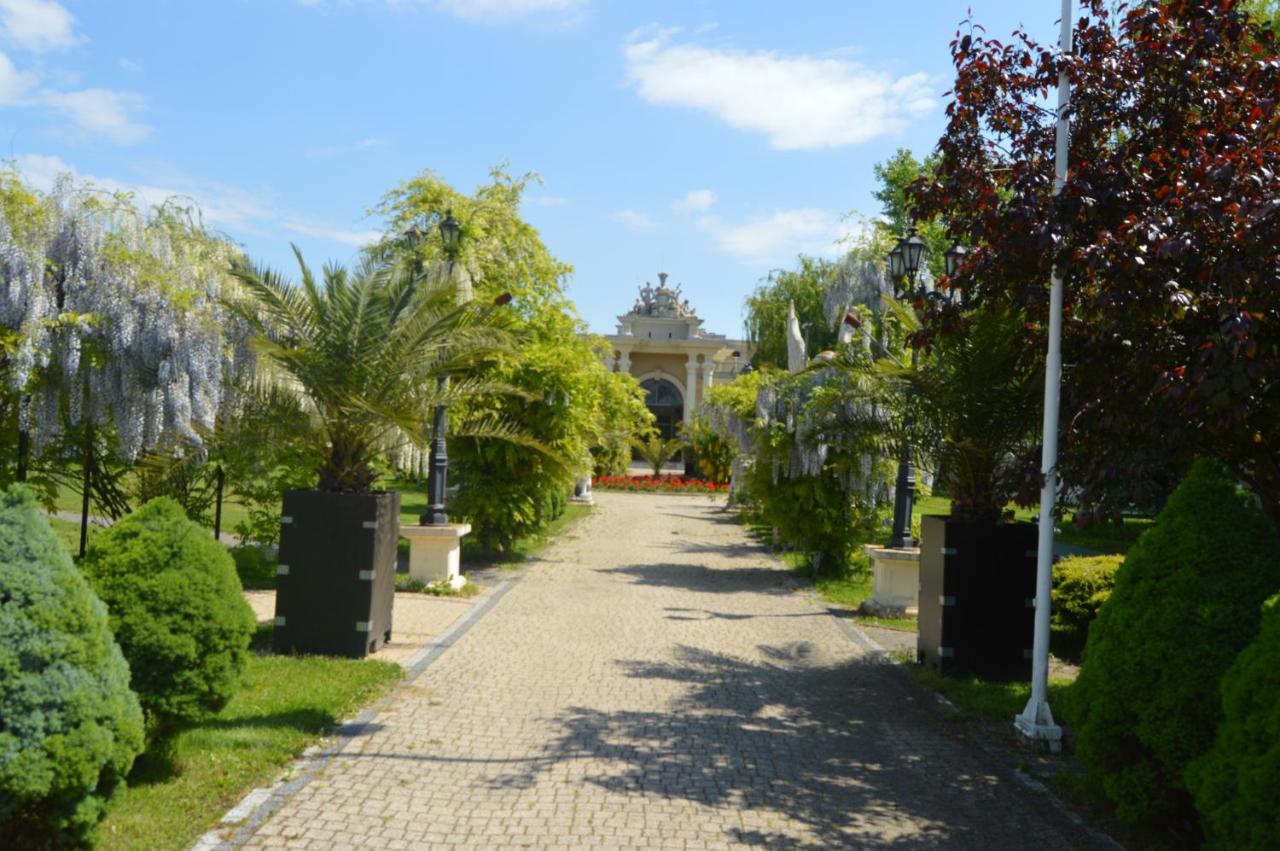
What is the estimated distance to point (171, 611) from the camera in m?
4.86

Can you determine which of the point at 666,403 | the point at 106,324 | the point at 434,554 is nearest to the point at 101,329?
the point at 106,324

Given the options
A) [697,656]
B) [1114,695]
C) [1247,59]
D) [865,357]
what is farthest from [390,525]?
[1247,59]

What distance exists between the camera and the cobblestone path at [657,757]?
4828mm

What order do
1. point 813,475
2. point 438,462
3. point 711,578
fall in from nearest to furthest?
point 438,462 → point 813,475 → point 711,578

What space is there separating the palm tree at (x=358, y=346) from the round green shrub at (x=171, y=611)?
3.42 meters

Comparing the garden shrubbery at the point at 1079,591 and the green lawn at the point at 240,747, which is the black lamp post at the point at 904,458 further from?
the green lawn at the point at 240,747

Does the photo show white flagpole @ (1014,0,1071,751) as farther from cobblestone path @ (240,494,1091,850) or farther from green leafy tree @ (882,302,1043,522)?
green leafy tree @ (882,302,1043,522)

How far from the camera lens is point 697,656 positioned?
915 centimetres

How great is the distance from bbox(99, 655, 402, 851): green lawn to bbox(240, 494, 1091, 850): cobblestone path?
28 centimetres

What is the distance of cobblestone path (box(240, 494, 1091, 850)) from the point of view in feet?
15.8

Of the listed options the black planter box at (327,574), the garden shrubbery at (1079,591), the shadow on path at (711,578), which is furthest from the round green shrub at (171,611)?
the shadow on path at (711,578)

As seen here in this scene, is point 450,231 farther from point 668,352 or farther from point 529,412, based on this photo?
point 668,352

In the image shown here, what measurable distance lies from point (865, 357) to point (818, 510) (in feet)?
17.3

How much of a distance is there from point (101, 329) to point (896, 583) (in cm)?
866
